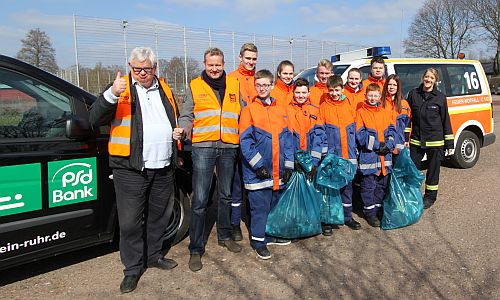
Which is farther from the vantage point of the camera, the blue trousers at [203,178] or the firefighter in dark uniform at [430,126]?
the firefighter in dark uniform at [430,126]

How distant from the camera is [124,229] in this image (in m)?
3.07

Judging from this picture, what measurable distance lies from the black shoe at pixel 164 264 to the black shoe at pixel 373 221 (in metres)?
2.19

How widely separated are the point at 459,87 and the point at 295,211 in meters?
4.35

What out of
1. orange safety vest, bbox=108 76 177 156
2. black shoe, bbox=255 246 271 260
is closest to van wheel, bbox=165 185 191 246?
black shoe, bbox=255 246 271 260

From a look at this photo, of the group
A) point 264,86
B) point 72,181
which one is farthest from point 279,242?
point 72,181

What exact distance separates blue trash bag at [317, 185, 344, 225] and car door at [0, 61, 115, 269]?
2.07 meters

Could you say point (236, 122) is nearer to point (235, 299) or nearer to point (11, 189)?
point (235, 299)

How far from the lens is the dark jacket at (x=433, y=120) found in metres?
4.73

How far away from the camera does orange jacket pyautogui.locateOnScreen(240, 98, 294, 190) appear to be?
3.42 m

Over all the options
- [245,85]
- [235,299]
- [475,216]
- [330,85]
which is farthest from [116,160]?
[475,216]

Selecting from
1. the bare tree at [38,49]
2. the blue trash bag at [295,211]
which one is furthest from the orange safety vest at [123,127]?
the bare tree at [38,49]

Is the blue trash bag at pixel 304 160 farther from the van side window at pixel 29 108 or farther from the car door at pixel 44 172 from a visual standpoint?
the van side window at pixel 29 108

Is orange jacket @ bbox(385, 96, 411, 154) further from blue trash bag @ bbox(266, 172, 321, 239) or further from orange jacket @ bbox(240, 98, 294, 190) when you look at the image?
orange jacket @ bbox(240, 98, 294, 190)

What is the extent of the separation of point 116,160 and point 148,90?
0.58 metres
